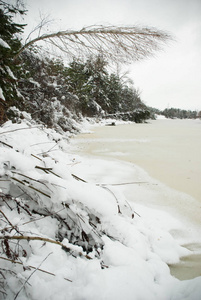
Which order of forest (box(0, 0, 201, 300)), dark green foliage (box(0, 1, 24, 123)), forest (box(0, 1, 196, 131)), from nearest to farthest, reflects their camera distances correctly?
1. forest (box(0, 0, 201, 300))
2. dark green foliage (box(0, 1, 24, 123))
3. forest (box(0, 1, 196, 131))

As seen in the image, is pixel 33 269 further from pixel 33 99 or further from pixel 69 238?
pixel 33 99

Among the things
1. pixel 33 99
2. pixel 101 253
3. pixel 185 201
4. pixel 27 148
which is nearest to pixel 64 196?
pixel 101 253

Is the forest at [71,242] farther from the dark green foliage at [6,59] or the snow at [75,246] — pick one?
the dark green foliage at [6,59]

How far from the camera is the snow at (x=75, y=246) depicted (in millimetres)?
601

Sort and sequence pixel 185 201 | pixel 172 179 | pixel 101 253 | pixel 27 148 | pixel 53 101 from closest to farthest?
pixel 101 253 < pixel 27 148 < pixel 185 201 < pixel 172 179 < pixel 53 101

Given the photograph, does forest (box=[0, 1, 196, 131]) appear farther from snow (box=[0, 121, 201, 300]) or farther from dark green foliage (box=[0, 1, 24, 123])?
snow (box=[0, 121, 201, 300])

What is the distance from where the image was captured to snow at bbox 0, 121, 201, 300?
60cm

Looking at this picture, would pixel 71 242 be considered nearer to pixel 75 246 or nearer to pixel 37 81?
pixel 75 246

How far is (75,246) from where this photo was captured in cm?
72

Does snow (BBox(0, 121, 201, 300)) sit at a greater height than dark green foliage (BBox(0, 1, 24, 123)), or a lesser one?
lesser

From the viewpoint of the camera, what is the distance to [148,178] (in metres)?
2.34

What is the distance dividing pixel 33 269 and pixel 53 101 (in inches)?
190

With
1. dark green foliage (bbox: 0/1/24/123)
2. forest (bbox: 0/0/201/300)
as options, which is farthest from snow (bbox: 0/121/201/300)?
Answer: dark green foliage (bbox: 0/1/24/123)

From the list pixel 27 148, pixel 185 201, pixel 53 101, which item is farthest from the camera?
pixel 53 101
